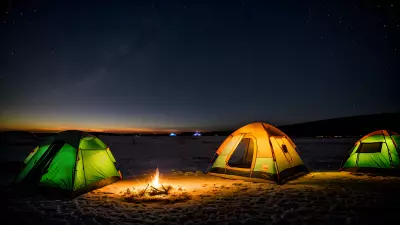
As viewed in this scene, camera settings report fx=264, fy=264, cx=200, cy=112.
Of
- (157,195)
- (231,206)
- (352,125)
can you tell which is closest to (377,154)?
(231,206)

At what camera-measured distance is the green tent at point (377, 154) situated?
12.0 metres

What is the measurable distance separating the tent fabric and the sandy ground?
82 centimetres

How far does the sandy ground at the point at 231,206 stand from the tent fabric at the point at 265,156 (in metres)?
0.82

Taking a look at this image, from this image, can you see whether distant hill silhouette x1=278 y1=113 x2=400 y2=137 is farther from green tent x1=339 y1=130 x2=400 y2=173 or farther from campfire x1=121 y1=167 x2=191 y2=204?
campfire x1=121 y1=167 x2=191 y2=204

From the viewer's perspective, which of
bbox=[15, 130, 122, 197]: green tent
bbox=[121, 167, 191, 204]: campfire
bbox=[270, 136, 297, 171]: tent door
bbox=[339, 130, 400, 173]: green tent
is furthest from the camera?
bbox=[339, 130, 400, 173]: green tent

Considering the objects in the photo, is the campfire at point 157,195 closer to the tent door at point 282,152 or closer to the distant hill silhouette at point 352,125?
the tent door at point 282,152

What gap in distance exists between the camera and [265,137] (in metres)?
11.2

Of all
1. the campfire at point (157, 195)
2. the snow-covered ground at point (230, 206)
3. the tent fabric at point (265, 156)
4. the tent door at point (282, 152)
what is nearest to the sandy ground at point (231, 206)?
the snow-covered ground at point (230, 206)

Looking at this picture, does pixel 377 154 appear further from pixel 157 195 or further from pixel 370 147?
pixel 157 195

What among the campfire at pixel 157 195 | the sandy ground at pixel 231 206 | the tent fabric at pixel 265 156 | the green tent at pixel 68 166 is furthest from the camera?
the tent fabric at pixel 265 156

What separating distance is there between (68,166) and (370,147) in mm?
13005

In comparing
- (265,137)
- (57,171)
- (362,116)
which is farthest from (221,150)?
(362,116)

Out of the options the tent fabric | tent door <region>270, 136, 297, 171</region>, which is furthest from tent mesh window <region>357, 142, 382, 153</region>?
tent door <region>270, 136, 297, 171</region>

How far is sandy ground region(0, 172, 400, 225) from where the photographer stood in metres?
5.97
